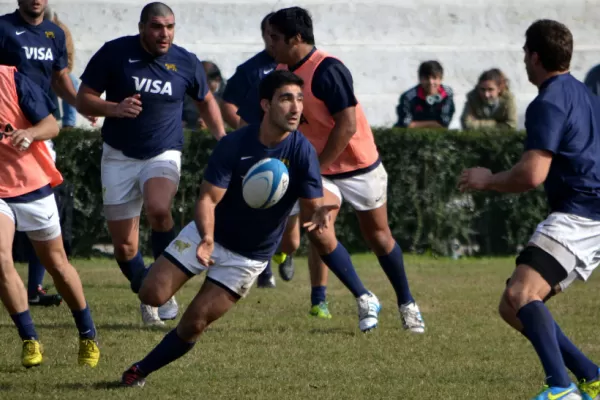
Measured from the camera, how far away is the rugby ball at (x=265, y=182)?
6609mm

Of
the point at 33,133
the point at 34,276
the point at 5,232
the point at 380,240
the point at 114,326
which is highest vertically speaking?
the point at 33,133

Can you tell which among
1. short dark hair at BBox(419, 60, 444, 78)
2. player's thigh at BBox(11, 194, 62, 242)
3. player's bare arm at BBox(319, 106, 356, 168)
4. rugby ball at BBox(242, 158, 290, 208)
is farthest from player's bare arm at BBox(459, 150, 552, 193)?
short dark hair at BBox(419, 60, 444, 78)

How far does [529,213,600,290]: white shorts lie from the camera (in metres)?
6.20

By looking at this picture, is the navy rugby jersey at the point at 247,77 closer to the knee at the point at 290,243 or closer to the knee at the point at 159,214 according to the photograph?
the knee at the point at 290,243

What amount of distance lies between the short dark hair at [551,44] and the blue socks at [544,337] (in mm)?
1223

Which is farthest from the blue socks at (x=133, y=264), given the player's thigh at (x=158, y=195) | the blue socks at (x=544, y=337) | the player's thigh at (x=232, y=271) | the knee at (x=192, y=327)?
the blue socks at (x=544, y=337)

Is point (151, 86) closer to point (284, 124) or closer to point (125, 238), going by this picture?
point (125, 238)

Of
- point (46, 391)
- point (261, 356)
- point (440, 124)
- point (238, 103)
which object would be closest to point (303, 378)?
point (261, 356)

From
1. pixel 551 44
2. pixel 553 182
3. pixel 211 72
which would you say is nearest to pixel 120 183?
pixel 553 182

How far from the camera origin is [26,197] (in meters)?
7.25

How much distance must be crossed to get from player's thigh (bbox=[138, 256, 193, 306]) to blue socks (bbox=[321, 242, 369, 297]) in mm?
2283

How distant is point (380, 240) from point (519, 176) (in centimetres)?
312

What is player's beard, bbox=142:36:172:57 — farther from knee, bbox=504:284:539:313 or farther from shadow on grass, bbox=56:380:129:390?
knee, bbox=504:284:539:313

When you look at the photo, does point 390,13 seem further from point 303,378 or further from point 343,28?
point 303,378
